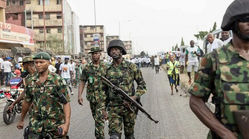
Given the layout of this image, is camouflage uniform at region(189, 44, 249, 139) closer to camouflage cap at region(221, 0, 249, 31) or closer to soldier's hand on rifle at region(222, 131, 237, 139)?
soldier's hand on rifle at region(222, 131, 237, 139)

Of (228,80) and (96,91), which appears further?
(96,91)

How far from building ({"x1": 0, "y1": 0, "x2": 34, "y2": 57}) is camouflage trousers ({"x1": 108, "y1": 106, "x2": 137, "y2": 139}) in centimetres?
2487

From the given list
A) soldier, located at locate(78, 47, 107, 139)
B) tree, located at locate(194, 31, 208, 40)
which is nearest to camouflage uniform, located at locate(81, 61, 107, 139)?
soldier, located at locate(78, 47, 107, 139)

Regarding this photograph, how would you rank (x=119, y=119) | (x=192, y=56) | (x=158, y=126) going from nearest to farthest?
1. (x=119, y=119)
2. (x=158, y=126)
3. (x=192, y=56)

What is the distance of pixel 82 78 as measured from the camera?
5945 mm

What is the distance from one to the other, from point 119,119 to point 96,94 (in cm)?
114

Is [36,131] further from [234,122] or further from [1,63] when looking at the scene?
[1,63]

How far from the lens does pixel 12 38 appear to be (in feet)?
105

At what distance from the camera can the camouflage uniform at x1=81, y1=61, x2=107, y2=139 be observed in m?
5.41

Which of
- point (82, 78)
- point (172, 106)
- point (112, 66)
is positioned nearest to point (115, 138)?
point (112, 66)

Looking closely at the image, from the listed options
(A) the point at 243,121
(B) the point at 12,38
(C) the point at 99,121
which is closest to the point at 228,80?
(A) the point at 243,121

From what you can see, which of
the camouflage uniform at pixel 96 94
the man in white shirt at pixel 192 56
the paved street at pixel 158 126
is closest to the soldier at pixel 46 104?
the camouflage uniform at pixel 96 94

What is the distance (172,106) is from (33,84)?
7.23 metres

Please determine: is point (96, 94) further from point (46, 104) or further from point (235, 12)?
point (235, 12)
